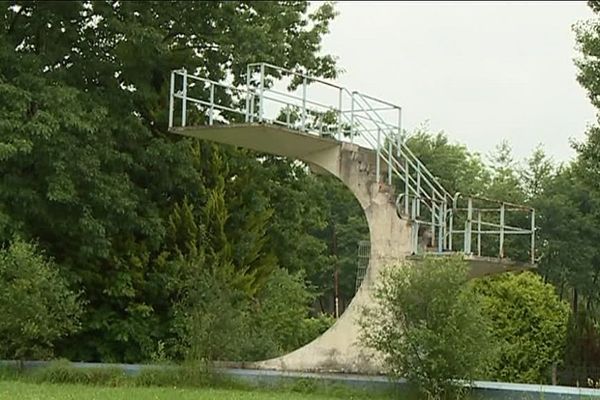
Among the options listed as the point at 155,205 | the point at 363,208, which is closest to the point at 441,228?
the point at 363,208

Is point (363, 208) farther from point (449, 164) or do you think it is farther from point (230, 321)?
point (449, 164)

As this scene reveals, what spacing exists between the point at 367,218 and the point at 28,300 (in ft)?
21.0

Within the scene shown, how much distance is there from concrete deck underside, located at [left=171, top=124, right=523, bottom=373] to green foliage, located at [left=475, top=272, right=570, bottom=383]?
7.20 meters

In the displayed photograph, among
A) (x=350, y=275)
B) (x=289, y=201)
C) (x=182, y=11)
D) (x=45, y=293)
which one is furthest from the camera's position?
(x=350, y=275)

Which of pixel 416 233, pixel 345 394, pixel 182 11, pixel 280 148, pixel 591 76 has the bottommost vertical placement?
pixel 345 394

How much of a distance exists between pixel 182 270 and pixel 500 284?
8.36 metres

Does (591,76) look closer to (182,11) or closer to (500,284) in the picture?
(500,284)

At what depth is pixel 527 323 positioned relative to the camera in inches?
1059

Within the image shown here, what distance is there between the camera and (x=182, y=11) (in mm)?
25875

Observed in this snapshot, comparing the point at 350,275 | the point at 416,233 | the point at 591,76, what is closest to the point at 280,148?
the point at 416,233

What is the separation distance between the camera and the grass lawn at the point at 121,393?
15.3 m

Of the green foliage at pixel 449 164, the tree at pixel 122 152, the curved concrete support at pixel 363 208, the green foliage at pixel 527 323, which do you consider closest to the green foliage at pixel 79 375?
the curved concrete support at pixel 363 208

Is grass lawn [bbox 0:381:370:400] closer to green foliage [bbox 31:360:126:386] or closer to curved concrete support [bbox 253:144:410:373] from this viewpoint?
green foliage [bbox 31:360:126:386]

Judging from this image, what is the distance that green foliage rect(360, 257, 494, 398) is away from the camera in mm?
16219
